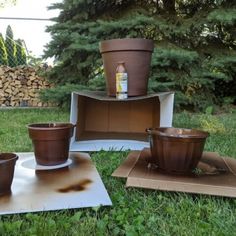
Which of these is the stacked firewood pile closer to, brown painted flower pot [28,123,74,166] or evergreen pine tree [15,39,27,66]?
evergreen pine tree [15,39,27,66]

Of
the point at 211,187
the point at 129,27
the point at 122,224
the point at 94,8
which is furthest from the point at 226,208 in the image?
the point at 94,8

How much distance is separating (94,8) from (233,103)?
202cm

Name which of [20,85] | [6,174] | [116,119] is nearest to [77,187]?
[6,174]

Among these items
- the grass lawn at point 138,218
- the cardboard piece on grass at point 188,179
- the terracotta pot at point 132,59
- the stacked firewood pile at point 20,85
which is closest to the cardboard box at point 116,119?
the terracotta pot at point 132,59

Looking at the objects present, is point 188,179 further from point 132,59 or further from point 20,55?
point 20,55

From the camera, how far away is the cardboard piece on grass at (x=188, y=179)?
95 cm

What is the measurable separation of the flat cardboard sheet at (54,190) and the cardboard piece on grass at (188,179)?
110mm

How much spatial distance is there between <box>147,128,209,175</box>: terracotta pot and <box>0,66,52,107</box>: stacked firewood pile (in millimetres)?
3692

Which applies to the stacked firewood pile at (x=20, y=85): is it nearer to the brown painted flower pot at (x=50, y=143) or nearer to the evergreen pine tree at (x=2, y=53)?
the evergreen pine tree at (x=2, y=53)

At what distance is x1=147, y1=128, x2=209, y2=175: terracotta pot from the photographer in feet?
3.42

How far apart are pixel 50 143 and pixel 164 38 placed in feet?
8.35

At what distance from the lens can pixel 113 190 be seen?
107cm

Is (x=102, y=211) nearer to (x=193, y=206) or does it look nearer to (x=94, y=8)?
(x=193, y=206)

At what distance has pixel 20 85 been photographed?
460 centimetres
